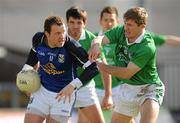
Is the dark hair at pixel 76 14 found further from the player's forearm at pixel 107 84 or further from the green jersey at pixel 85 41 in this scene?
the player's forearm at pixel 107 84

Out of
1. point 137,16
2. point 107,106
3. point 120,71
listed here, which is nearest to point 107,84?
point 107,106

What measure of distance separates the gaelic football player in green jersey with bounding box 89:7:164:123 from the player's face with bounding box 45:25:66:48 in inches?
15.9

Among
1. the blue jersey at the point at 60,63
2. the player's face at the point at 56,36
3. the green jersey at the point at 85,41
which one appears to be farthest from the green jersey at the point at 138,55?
the player's face at the point at 56,36

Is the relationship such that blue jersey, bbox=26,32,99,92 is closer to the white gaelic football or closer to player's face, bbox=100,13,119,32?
the white gaelic football

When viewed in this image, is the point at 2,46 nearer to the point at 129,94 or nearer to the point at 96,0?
the point at 96,0

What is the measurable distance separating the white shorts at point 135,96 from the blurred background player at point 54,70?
22.2 inches

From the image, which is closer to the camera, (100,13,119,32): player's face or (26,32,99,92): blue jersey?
(26,32,99,92): blue jersey

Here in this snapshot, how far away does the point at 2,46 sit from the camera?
22.5 metres

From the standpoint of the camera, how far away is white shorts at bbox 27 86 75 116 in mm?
9914

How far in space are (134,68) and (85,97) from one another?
3.76 ft

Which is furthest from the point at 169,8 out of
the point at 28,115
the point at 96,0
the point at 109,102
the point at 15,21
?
the point at 28,115

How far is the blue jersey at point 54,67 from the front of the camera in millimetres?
9898

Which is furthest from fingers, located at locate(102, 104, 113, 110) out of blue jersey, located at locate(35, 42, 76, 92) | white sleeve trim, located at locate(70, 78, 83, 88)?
white sleeve trim, located at locate(70, 78, 83, 88)

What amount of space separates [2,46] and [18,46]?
0.64 m
